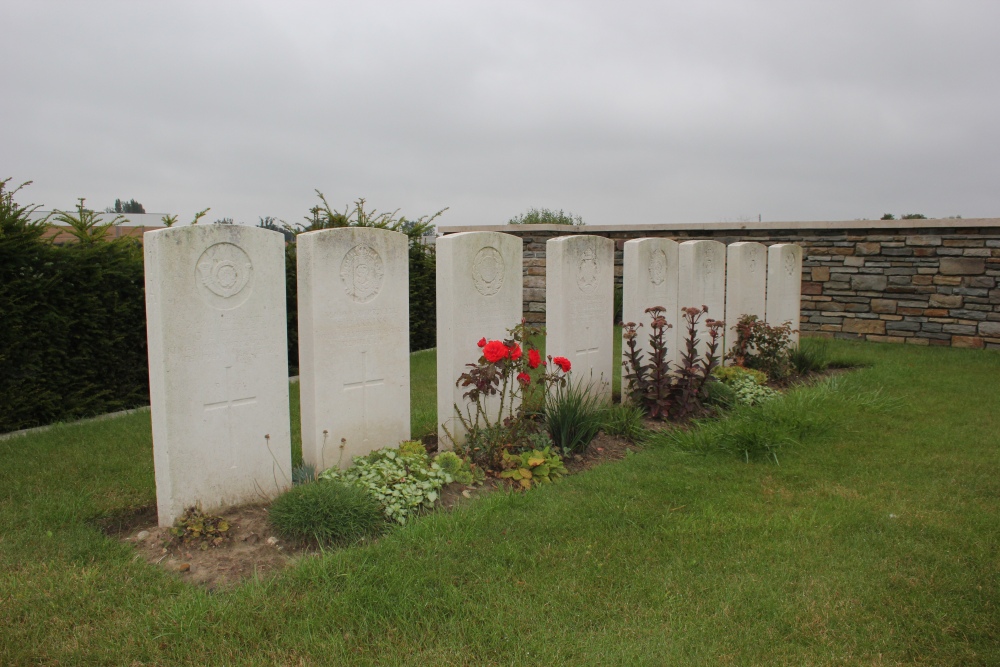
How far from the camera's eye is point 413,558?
313cm

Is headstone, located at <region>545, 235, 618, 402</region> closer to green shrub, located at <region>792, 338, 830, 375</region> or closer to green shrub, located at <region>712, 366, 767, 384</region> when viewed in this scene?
green shrub, located at <region>712, 366, 767, 384</region>

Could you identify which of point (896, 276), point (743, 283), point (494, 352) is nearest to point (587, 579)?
point (494, 352)

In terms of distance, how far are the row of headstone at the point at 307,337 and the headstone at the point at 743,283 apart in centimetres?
260

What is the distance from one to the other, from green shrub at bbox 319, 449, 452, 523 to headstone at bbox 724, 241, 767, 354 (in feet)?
15.3

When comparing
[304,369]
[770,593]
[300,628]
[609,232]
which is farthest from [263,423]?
[609,232]

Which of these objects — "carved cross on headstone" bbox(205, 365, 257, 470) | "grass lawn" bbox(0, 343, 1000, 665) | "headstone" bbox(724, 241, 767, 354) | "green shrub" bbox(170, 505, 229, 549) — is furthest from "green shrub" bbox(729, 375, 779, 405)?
"green shrub" bbox(170, 505, 229, 549)

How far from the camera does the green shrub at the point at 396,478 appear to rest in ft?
12.4

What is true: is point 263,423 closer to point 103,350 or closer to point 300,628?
point 300,628

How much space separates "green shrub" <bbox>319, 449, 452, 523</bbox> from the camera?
12.4 ft

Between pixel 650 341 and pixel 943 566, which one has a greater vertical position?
pixel 650 341

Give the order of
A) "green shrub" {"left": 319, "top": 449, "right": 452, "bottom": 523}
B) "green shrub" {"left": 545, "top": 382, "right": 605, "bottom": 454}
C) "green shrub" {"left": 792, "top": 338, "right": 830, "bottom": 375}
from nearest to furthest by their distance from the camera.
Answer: "green shrub" {"left": 319, "top": 449, "right": 452, "bottom": 523} < "green shrub" {"left": 545, "top": 382, "right": 605, "bottom": 454} < "green shrub" {"left": 792, "top": 338, "right": 830, "bottom": 375}

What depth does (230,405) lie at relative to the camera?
3742 mm

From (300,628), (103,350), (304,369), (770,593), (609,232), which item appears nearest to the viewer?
(300,628)

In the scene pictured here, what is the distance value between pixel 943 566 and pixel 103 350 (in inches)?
244
